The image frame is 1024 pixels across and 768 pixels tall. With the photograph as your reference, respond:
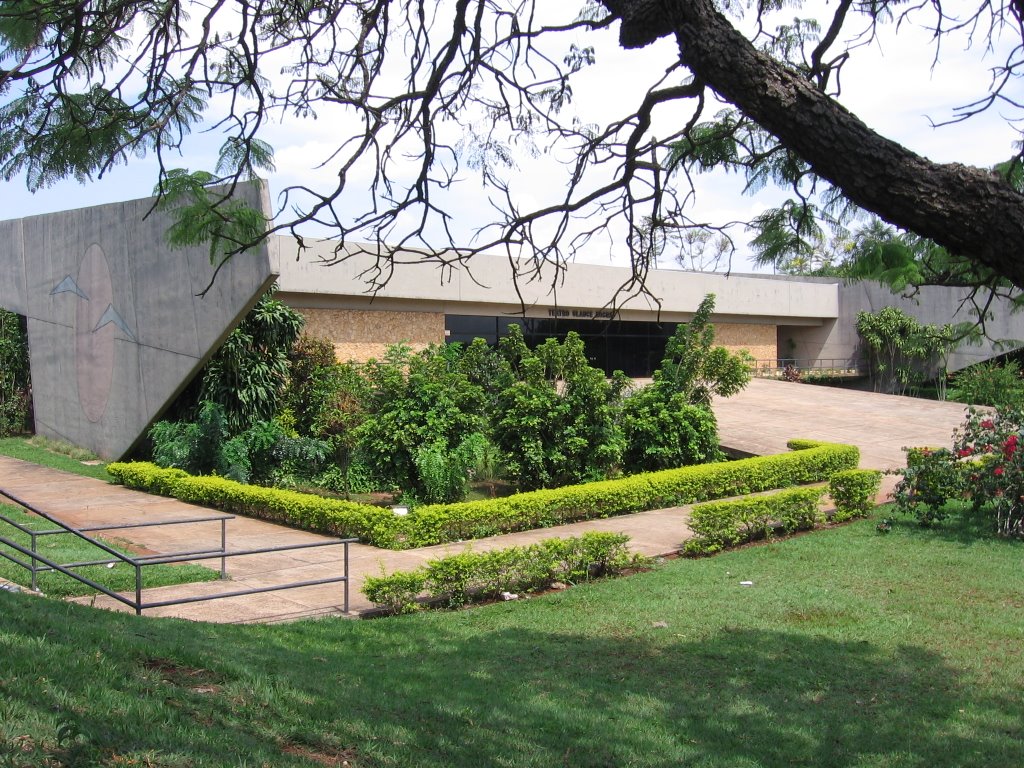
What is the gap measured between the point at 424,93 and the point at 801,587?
6217 mm

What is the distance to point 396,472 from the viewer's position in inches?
540

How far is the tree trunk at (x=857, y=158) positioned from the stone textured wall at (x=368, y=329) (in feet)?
60.8

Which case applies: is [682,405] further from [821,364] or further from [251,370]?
[821,364]

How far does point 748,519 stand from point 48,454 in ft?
48.3

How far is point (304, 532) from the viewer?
493 inches

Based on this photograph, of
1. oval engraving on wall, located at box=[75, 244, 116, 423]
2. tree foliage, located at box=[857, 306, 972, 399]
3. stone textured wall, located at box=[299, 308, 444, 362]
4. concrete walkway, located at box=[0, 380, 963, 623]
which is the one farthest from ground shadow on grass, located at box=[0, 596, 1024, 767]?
tree foliage, located at box=[857, 306, 972, 399]

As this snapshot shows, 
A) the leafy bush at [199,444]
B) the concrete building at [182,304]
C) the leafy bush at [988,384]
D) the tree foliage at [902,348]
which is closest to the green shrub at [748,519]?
the concrete building at [182,304]

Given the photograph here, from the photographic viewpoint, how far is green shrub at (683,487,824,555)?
36.9 ft

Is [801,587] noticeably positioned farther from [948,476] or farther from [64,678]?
[64,678]

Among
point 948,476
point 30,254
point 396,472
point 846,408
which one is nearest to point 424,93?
point 396,472

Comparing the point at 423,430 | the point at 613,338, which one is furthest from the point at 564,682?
the point at 613,338

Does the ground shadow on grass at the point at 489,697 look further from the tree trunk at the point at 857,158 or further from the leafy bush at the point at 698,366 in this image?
the leafy bush at the point at 698,366

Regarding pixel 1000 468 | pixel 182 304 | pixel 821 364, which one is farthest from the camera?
pixel 821 364

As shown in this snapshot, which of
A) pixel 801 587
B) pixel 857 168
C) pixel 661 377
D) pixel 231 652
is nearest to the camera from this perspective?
pixel 857 168
